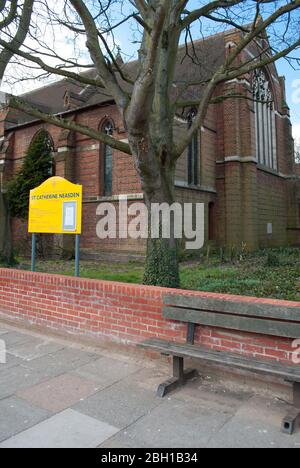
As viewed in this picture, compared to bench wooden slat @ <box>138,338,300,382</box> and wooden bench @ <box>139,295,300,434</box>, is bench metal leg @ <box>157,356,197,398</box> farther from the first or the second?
bench wooden slat @ <box>138,338,300,382</box>

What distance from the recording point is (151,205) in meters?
6.48

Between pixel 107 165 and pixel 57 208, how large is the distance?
13.0 meters

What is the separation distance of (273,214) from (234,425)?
76.1ft

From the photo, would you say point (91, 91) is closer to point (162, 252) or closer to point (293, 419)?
point (162, 252)

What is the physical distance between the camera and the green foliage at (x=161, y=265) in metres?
6.39

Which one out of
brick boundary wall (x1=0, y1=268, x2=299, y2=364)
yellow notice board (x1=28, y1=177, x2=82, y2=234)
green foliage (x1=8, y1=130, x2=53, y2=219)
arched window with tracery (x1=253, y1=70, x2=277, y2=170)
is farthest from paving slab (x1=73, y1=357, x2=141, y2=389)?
arched window with tracery (x1=253, y1=70, x2=277, y2=170)

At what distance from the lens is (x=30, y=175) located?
66.0 feet

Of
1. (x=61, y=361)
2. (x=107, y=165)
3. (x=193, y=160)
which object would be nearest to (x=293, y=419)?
(x=61, y=361)

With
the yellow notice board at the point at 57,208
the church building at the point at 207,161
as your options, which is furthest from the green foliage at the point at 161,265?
the church building at the point at 207,161

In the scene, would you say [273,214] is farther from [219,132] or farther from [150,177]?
[150,177]

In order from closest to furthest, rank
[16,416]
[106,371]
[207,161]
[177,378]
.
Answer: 1. [16,416]
2. [177,378]
3. [106,371]
4. [207,161]

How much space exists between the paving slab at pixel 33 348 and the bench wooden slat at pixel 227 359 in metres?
1.78

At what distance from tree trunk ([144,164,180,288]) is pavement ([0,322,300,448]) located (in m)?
1.76
